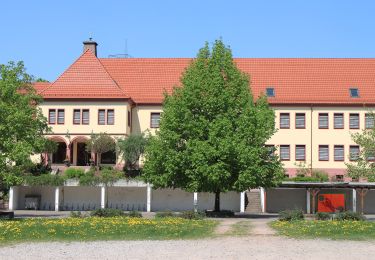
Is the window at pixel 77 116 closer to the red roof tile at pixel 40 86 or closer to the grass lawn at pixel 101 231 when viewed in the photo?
the red roof tile at pixel 40 86

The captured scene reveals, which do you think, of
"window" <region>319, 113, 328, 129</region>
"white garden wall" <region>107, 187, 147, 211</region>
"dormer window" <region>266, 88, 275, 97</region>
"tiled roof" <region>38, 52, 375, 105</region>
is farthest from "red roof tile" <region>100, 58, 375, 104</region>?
"white garden wall" <region>107, 187, 147, 211</region>

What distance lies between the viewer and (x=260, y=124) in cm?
4134

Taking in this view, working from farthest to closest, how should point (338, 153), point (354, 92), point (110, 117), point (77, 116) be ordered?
point (354, 92)
point (338, 153)
point (77, 116)
point (110, 117)

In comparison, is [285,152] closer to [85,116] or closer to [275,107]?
[275,107]

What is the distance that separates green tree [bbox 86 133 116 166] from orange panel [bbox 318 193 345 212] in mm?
17999

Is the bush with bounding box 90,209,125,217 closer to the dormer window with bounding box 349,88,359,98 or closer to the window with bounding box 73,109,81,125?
the window with bounding box 73,109,81,125

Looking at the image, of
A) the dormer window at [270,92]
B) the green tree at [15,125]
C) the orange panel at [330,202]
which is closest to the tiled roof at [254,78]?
the dormer window at [270,92]

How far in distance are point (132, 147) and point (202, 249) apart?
35808 millimetres

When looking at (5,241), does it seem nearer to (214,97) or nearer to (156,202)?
(214,97)

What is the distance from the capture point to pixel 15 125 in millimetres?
38375

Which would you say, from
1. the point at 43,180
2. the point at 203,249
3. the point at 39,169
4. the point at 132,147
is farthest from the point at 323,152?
the point at 203,249

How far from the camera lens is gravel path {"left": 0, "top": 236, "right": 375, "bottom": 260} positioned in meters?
19.6

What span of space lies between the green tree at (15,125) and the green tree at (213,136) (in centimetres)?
749

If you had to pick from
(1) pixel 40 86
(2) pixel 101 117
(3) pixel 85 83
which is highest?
(1) pixel 40 86
